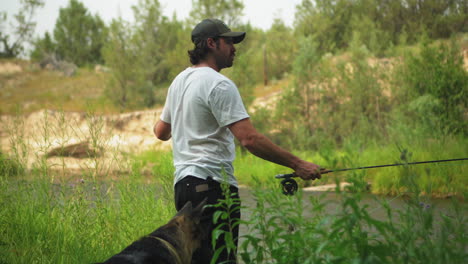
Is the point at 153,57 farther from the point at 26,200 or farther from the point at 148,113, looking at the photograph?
the point at 26,200

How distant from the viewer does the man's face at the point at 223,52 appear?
2.76 meters

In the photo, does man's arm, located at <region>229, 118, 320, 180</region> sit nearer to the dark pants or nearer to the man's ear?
the dark pants

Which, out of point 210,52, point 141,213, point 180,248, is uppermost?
point 210,52

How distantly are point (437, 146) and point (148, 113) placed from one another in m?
12.9

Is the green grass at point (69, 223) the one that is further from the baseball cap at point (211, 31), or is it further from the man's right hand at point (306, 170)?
the baseball cap at point (211, 31)

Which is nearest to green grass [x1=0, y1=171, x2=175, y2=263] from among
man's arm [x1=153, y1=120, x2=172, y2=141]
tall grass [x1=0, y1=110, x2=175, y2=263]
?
tall grass [x1=0, y1=110, x2=175, y2=263]

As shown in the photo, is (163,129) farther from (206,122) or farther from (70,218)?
(70,218)

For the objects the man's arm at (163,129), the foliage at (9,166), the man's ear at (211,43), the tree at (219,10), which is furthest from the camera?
the tree at (219,10)

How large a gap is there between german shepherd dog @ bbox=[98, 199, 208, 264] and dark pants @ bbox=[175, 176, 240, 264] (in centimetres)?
6

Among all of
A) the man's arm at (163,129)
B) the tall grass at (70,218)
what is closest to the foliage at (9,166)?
the tall grass at (70,218)

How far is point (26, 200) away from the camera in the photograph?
451 centimetres

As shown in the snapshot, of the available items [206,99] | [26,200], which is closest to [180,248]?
[206,99]

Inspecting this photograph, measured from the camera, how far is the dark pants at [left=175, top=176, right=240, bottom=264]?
2584 millimetres

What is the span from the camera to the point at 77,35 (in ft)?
136
